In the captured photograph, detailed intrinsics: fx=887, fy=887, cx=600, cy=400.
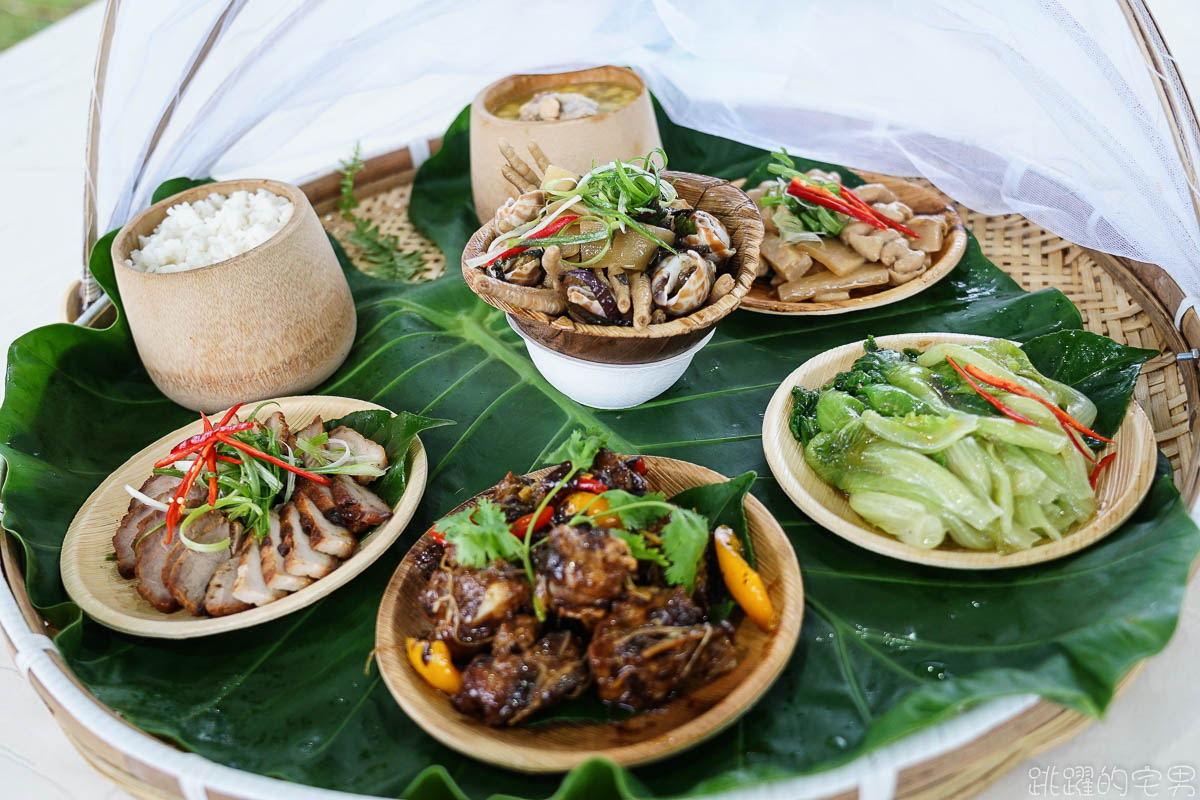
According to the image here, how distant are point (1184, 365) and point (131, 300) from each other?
3.34m

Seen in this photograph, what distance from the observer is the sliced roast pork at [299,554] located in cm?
223

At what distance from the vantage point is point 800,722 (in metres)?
2.00

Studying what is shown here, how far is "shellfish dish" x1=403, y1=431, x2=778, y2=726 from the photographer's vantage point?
1.86 m

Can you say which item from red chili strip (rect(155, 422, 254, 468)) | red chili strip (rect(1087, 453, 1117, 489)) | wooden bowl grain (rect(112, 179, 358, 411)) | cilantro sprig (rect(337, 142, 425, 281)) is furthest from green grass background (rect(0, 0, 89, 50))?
red chili strip (rect(1087, 453, 1117, 489))

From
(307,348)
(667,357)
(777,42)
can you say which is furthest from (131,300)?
(777,42)

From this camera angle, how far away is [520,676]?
1.86 meters

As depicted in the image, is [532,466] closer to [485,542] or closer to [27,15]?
[485,542]

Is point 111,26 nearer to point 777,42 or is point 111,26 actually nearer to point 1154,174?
point 777,42

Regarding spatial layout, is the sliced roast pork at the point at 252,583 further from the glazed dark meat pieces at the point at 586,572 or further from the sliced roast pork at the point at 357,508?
the glazed dark meat pieces at the point at 586,572

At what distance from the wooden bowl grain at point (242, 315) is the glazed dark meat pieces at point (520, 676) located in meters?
1.53

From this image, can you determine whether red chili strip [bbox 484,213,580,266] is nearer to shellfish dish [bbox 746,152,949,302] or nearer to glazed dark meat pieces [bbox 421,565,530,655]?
shellfish dish [bbox 746,152,949,302]

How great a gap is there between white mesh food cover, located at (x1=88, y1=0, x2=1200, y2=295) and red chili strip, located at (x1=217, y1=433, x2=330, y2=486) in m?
1.54

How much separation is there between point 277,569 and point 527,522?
65 cm

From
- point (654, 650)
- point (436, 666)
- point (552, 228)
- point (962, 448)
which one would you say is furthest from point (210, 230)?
point (962, 448)
